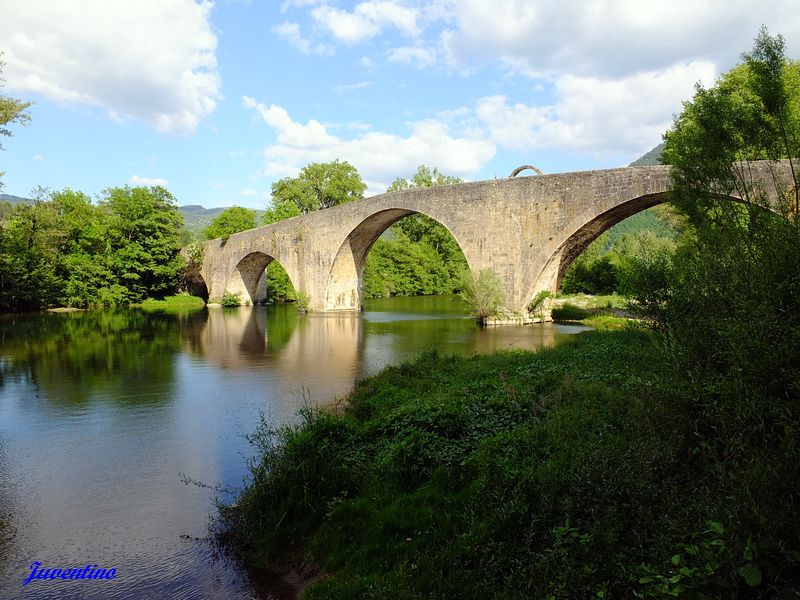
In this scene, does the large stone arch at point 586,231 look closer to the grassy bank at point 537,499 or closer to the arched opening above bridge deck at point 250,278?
the grassy bank at point 537,499

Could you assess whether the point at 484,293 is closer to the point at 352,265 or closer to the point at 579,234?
the point at 579,234

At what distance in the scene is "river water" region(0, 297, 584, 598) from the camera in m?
5.12

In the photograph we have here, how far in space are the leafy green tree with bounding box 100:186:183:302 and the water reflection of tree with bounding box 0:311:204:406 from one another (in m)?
11.8

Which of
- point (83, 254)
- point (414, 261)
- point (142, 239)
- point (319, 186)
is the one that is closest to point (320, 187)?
point (319, 186)

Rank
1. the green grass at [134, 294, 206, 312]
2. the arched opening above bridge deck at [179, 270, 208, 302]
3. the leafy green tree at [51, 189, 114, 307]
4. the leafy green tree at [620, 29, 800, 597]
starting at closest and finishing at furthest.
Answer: the leafy green tree at [620, 29, 800, 597], the leafy green tree at [51, 189, 114, 307], the green grass at [134, 294, 206, 312], the arched opening above bridge deck at [179, 270, 208, 302]

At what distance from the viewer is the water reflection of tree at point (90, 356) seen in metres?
12.4

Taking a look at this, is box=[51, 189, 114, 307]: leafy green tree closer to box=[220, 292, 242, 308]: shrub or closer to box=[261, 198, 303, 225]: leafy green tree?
box=[220, 292, 242, 308]: shrub

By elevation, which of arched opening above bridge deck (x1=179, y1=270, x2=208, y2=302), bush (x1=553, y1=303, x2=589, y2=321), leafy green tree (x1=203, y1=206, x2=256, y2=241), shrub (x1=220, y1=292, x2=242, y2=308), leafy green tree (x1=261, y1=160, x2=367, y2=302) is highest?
leafy green tree (x1=261, y1=160, x2=367, y2=302)

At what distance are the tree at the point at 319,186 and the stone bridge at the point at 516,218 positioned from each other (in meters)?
24.6

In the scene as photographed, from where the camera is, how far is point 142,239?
4131 cm

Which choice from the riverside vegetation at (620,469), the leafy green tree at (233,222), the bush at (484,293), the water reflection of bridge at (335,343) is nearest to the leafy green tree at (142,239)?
the leafy green tree at (233,222)

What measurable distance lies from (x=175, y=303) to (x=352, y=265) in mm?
17374

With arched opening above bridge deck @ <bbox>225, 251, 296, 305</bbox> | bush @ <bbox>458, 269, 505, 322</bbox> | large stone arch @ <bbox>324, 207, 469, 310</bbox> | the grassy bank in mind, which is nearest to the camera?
the grassy bank

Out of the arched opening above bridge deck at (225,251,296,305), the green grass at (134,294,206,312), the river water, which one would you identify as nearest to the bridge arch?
the river water
